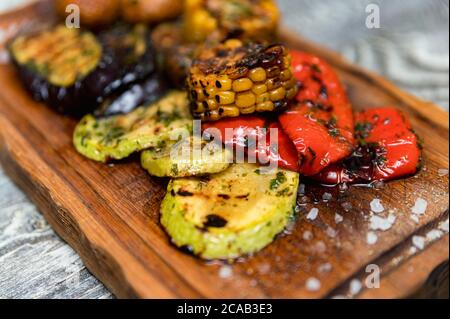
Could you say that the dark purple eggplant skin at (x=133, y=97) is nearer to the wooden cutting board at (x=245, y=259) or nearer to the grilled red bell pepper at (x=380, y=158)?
the wooden cutting board at (x=245, y=259)

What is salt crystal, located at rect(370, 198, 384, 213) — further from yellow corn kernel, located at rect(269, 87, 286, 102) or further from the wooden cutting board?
yellow corn kernel, located at rect(269, 87, 286, 102)

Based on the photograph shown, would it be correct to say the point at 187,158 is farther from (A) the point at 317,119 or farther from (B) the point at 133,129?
(A) the point at 317,119

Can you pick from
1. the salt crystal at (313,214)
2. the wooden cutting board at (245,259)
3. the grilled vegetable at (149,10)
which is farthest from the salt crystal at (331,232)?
the grilled vegetable at (149,10)

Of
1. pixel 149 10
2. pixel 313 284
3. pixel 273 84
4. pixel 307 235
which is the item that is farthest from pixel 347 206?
pixel 149 10

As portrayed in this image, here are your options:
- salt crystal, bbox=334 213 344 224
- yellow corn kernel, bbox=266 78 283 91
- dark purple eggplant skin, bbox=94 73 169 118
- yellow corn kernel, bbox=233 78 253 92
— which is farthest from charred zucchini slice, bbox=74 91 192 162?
salt crystal, bbox=334 213 344 224

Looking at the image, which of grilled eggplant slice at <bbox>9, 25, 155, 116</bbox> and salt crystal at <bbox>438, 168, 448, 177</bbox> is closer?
salt crystal at <bbox>438, 168, 448, 177</bbox>

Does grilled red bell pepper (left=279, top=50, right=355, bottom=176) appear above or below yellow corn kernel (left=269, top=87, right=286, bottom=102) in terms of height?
below
